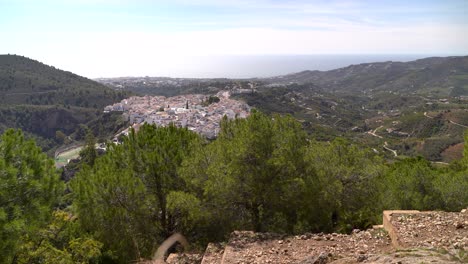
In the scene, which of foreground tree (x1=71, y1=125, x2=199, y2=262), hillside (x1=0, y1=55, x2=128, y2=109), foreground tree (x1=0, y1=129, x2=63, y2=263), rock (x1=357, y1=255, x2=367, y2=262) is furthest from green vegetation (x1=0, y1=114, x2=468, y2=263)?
hillside (x1=0, y1=55, x2=128, y2=109)

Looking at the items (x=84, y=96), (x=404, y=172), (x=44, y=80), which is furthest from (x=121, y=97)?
(x=404, y=172)

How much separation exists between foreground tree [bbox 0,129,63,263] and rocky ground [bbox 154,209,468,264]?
11.6 feet

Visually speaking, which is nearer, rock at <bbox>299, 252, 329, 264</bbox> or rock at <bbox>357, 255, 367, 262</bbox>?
rock at <bbox>357, 255, 367, 262</bbox>

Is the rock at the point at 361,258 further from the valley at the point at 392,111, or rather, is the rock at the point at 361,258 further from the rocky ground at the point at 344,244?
the valley at the point at 392,111

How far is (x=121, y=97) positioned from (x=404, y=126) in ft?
283

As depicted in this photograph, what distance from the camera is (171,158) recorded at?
1047 cm

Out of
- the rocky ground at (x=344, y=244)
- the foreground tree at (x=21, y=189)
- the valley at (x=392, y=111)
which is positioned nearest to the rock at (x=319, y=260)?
the rocky ground at (x=344, y=244)

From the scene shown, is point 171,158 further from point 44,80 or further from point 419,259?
point 44,80

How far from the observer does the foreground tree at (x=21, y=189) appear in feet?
19.3

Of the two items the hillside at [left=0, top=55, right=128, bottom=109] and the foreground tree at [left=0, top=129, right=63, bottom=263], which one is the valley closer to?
the foreground tree at [left=0, top=129, right=63, bottom=263]

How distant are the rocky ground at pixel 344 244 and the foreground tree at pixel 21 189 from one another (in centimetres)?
353

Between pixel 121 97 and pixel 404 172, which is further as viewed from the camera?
pixel 121 97

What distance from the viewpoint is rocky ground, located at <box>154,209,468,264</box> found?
656 centimetres

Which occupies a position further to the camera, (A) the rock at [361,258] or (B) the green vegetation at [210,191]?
(B) the green vegetation at [210,191]
